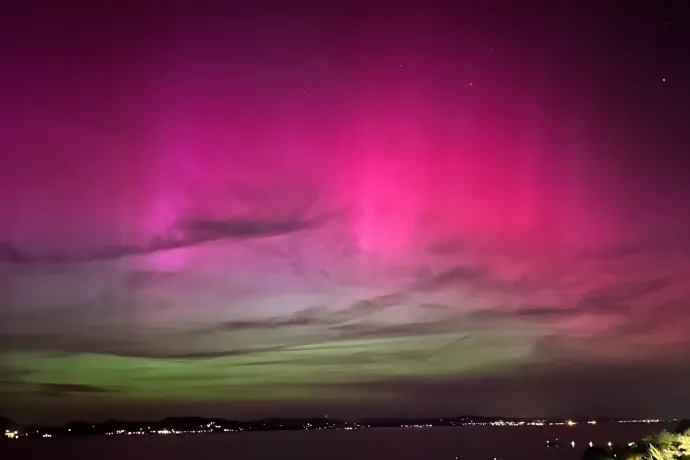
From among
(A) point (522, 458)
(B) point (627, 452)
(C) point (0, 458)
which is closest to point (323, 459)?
(A) point (522, 458)

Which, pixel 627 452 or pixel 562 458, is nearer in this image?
pixel 627 452

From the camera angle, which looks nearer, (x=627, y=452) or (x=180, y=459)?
(x=627, y=452)

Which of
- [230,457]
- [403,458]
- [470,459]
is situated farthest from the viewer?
[230,457]

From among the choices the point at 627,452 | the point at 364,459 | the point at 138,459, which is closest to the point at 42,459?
the point at 138,459

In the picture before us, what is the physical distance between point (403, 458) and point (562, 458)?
28.0 m

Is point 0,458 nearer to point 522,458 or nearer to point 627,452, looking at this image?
point 522,458

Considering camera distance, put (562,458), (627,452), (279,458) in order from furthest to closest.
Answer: (279,458) < (562,458) < (627,452)

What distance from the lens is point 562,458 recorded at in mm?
76812

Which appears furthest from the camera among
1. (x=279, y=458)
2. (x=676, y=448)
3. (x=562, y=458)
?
(x=279, y=458)

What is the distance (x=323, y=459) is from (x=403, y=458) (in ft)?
38.9

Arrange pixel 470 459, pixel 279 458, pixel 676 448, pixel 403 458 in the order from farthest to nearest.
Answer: pixel 279 458 < pixel 403 458 < pixel 470 459 < pixel 676 448

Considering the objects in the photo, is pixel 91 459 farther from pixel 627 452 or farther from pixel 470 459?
pixel 627 452

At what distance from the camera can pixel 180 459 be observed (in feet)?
379

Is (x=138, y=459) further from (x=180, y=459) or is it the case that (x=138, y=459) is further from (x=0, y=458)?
(x=0, y=458)
